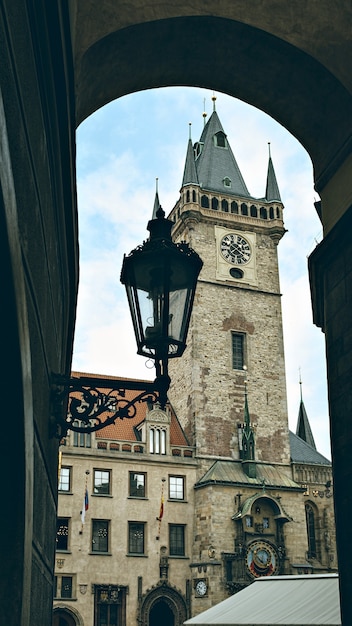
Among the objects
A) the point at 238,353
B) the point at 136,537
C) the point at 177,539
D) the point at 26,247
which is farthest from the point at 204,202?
the point at 26,247

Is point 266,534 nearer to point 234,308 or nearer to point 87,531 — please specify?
point 87,531

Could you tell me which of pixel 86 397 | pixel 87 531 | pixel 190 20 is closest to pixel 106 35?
pixel 190 20

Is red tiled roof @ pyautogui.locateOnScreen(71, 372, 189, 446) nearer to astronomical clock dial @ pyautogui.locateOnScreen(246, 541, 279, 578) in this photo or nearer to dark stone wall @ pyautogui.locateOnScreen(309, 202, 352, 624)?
astronomical clock dial @ pyautogui.locateOnScreen(246, 541, 279, 578)

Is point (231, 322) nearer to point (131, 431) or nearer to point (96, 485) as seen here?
point (131, 431)

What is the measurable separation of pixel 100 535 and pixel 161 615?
509cm

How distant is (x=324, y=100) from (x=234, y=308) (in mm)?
33660

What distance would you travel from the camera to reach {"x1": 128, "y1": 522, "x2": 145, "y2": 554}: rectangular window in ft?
112

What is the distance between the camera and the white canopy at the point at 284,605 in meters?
12.7

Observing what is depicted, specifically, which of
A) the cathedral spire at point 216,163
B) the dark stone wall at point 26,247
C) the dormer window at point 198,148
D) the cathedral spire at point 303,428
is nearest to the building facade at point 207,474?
the cathedral spire at point 216,163

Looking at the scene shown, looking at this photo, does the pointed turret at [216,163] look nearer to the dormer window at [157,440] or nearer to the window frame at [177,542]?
the dormer window at [157,440]

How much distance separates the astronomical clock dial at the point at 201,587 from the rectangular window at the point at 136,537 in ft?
9.62

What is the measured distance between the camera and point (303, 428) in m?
50.7

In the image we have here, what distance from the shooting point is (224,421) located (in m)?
38.5

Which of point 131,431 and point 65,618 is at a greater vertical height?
point 131,431
